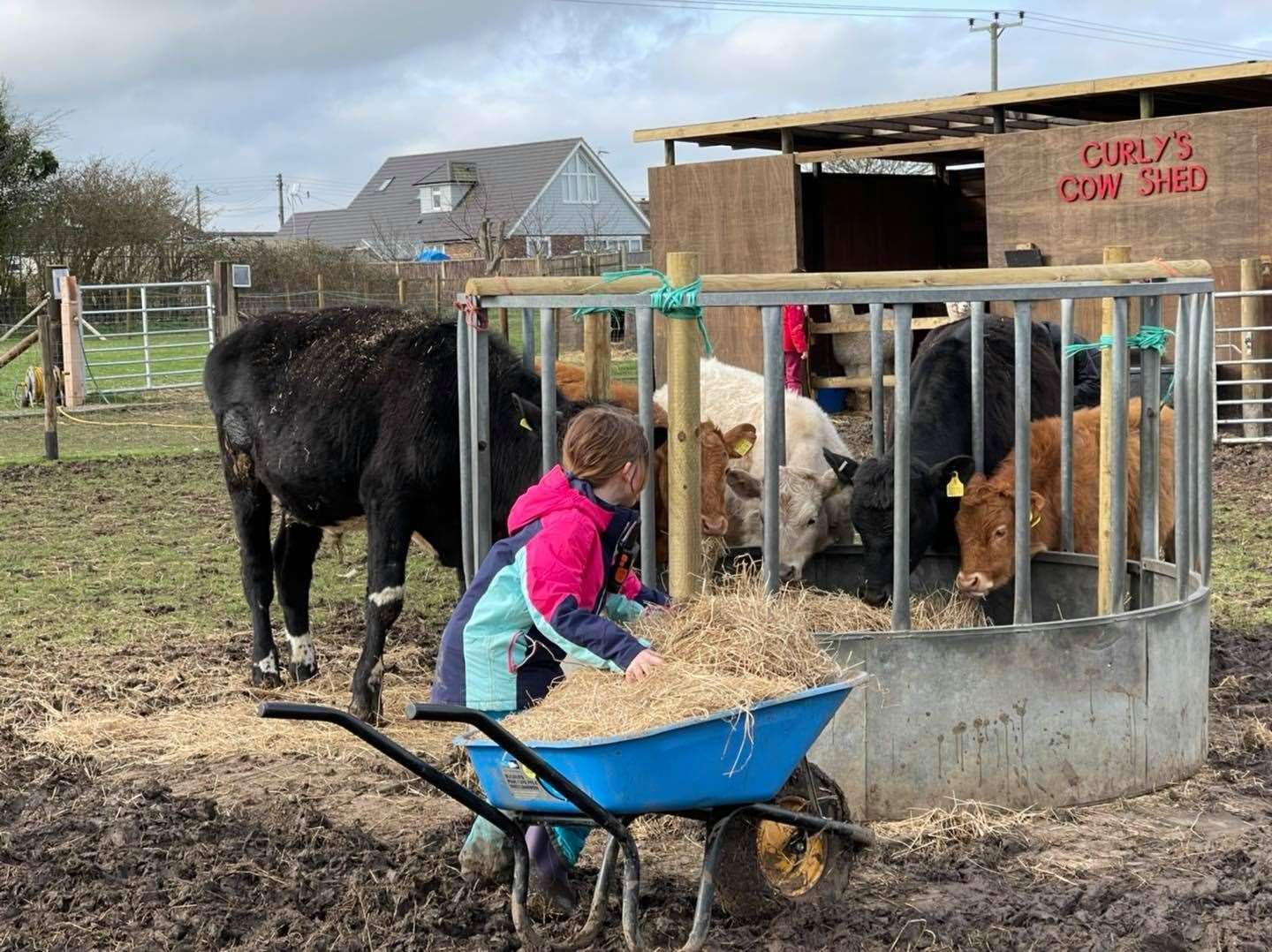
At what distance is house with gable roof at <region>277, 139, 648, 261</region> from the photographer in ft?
211

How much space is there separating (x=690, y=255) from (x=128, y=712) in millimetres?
3163

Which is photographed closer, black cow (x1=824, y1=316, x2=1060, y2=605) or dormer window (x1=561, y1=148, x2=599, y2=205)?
black cow (x1=824, y1=316, x2=1060, y2=605)

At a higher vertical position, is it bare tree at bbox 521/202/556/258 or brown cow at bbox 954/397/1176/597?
bare tree at bbox 521/202/556/258

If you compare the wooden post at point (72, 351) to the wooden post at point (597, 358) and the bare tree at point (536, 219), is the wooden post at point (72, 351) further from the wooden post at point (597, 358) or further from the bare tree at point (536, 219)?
the bare tree at point (536, 219)


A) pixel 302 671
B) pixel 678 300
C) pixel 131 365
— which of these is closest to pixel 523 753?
pixel 678 300

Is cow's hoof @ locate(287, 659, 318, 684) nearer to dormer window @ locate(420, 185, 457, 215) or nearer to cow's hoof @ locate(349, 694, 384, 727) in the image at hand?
cow's hoof @ locate(349, 694, 384, 727)

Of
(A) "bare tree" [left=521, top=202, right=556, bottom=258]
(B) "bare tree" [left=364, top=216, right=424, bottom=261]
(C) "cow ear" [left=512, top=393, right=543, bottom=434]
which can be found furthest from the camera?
(A) "bare tree" [left=521, top=202, right=556, bottom=258]

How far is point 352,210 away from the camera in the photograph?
7094 cm

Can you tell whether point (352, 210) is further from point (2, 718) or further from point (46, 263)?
point (2, 718)

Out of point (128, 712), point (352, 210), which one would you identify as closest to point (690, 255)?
point (128, 712)

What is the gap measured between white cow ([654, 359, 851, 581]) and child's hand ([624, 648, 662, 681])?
9.52 feet

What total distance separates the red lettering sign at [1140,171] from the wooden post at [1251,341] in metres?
0.97

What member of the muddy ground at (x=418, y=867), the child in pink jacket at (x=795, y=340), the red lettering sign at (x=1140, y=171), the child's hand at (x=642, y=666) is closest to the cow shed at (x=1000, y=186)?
the red lettering sign at (x=1140, y=171)

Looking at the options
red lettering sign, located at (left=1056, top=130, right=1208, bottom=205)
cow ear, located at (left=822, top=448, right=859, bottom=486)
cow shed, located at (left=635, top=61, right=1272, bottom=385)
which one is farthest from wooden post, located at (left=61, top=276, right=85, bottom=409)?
cow ear, located at (left=822, top=448, right=859, bottom=486)
